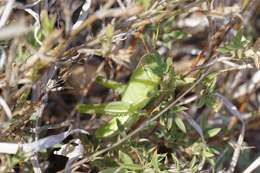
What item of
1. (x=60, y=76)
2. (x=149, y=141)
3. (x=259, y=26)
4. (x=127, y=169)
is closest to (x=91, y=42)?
(x=60, y=76)

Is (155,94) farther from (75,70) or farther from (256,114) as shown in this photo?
(75,70)

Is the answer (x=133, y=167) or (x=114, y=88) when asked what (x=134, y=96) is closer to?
(x=114, y=88)

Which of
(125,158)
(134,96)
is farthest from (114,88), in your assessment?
(125,158)

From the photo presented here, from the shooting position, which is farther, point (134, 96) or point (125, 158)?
point (134, 96)

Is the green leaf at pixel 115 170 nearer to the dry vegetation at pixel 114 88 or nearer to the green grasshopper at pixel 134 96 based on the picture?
the dry vegetation at pixel 114 88

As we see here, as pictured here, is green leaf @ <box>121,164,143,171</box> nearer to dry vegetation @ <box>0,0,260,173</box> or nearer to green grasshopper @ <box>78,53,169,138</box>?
dry vegetation @ <box>0,0,260,173</box>

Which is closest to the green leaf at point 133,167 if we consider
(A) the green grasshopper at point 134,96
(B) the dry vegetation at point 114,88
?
(B) the dry vegetation at point 114,88

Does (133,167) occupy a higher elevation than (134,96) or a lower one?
lower

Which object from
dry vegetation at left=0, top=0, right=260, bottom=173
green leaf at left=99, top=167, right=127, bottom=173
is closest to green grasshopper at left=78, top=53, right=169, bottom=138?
dry vegetation at left=0, top=0, right=260, bottom=173
